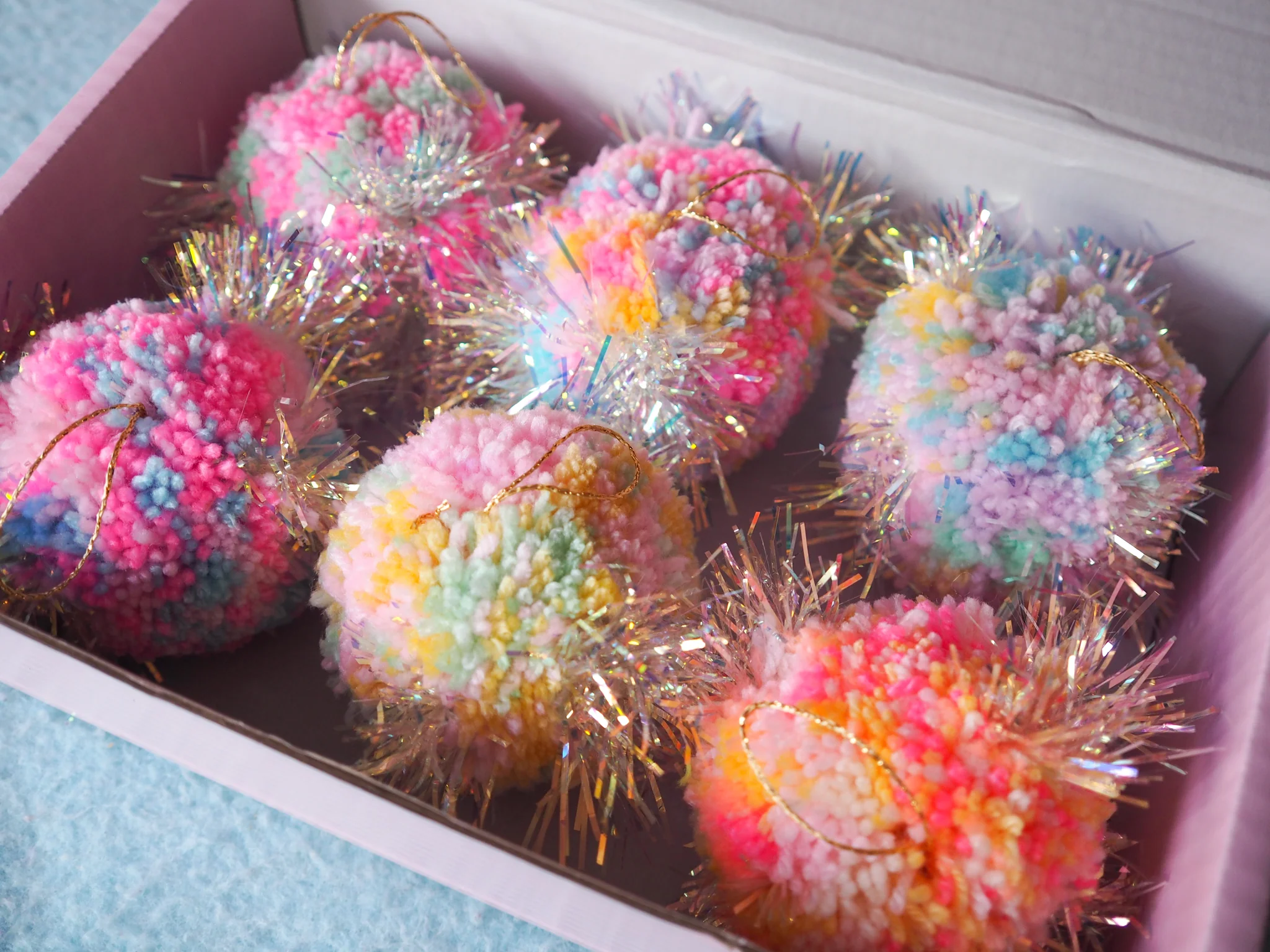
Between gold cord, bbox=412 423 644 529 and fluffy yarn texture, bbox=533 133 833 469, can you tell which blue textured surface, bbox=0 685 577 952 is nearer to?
gold cord, bbox=412 423 644 529

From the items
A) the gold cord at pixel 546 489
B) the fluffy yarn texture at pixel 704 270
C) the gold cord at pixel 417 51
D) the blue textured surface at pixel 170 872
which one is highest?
the gold cord at pixel 417 51

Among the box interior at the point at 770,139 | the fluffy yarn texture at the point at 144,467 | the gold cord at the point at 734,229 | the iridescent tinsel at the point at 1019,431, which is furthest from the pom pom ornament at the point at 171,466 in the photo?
the iridescent tinsel at the point at 1019,431

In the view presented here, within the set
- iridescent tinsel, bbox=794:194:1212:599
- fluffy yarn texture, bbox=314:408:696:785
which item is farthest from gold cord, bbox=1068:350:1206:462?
fluffy yarn texture, bbox=314:408:696:785

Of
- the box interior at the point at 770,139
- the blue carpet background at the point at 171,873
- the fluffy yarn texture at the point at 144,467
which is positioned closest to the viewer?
the blue carpet background at the point at 171,873

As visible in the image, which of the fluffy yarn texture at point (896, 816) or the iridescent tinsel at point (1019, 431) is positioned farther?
the iridescent tinsel at point (1019, 431)

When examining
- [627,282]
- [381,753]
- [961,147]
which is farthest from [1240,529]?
[381,753]

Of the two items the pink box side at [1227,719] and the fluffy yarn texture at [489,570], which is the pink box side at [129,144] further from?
the pink box side at [1227,719]

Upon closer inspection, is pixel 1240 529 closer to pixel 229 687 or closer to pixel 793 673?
pixel 793 673
